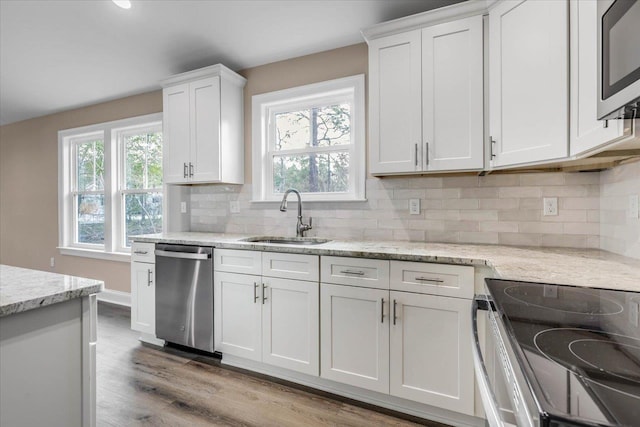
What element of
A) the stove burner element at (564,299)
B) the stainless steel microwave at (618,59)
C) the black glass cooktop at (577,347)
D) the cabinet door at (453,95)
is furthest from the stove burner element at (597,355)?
the cabinet door at (453,95)

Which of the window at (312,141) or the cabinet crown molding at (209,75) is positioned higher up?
the cabinet crown molding at (209,75)

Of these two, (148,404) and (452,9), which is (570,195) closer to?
(452,9)

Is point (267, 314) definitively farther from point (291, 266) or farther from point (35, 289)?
point (35, 289)

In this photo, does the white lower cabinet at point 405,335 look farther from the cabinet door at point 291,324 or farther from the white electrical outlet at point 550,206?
the white electrical outlet at point 550,206

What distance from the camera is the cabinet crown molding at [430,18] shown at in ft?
6.40

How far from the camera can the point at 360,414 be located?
6.26ft

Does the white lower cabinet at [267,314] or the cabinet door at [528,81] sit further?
the white lower cabinet at [267,314]

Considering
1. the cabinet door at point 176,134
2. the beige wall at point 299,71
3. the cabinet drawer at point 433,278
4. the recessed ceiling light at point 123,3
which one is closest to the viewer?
the cabinet drawer at point 433,278

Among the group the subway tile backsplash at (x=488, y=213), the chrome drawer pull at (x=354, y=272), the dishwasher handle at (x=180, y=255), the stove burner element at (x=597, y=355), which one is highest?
the subway tile backsplash at (x=488, y=213)

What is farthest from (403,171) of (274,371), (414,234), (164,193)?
(164,193)

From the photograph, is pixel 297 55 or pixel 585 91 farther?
pixel 297 55

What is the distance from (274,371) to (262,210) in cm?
145

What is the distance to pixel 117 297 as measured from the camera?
13.3 ft

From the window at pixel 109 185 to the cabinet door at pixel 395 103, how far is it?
2736 mm
